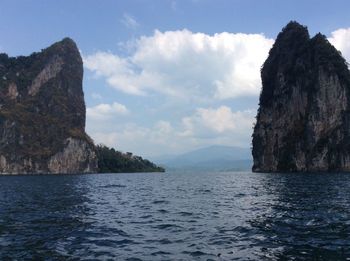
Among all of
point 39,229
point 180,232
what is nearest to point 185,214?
point 180,232

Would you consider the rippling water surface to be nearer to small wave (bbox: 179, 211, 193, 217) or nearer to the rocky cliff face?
small wave (bbox: 179, 211, 193, 217)

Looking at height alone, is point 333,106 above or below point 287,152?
above

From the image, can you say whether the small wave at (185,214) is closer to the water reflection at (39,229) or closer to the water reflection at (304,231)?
the water reflection at (304,231)

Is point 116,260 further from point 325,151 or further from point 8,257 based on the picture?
point 325,151

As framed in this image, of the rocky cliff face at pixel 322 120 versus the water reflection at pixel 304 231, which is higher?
the rocky cliff face at pixel 322 120

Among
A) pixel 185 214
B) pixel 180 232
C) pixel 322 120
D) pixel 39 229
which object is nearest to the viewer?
pixel 180 232

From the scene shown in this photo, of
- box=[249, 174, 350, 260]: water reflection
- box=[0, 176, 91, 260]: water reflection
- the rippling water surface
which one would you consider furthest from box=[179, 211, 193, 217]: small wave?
box=[0, 176, 91, 260]: water reflection

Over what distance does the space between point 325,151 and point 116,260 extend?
564 feet

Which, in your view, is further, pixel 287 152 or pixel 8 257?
pixel 287 152

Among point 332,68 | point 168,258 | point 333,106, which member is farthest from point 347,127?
point 168,258

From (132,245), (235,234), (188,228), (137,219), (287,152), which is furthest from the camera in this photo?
(287,152)

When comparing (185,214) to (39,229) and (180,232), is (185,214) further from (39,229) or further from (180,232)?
(39,229)

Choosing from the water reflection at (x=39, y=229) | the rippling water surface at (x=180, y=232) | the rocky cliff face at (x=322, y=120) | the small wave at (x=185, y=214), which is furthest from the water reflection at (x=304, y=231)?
the rocky cliff face at (x=322, y=120)

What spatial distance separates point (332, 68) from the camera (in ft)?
623
